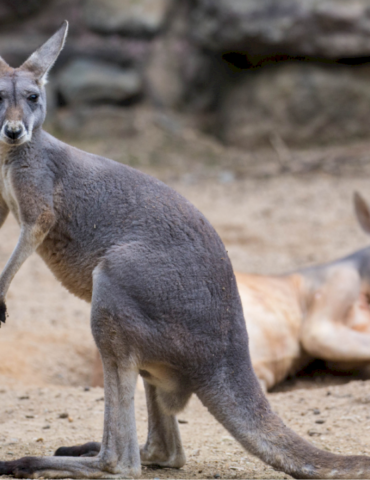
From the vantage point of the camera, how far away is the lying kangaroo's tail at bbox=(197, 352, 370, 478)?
314cm

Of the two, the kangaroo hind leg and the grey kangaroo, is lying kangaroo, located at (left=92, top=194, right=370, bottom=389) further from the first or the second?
the grey kangaroo

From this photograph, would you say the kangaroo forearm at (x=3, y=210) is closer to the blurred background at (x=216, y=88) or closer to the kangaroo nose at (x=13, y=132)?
the kangaroo nose at (x=13, y=132)

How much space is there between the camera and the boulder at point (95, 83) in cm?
1234

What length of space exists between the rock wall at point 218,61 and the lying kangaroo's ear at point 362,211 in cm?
593

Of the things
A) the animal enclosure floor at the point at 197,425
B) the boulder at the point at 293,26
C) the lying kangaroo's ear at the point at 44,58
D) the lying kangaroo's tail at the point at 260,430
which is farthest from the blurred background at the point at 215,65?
the lying kangaroo's tail at the point at 260,430

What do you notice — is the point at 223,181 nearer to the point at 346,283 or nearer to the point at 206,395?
the point at 346,283

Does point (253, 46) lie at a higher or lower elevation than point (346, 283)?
higher

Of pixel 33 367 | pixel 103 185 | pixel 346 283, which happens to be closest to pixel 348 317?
pixel 346 283

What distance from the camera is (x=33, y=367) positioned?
564 cm

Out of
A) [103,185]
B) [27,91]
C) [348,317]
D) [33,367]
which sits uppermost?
[27,91]

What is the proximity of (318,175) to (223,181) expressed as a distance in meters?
1.58

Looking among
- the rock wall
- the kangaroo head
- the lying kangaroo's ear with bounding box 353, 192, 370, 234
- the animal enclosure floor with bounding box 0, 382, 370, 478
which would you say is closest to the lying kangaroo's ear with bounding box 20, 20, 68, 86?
the kangaroo head

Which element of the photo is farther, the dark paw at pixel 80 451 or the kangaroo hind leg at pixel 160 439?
the kangaroo hind leg at pixel 160 439

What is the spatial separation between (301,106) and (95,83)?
12.2 ft
